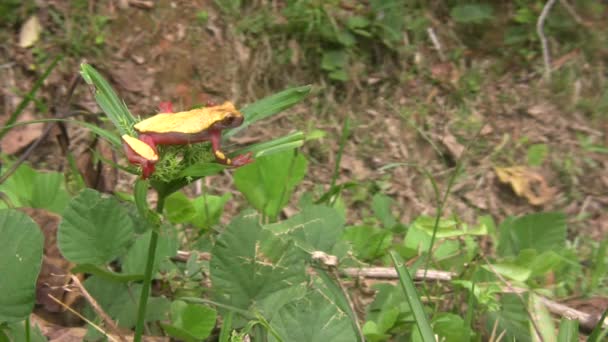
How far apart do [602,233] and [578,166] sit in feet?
1.09

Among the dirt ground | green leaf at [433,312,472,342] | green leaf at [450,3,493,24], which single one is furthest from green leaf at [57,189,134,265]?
green leaf at [450,3,493,24]

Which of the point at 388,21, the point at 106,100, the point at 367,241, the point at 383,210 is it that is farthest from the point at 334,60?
the point at 106,100

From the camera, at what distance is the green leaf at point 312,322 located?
101cm

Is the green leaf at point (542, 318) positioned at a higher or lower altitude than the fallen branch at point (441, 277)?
higher

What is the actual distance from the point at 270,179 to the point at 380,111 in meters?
1.30

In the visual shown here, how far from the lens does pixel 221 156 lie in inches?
35.1

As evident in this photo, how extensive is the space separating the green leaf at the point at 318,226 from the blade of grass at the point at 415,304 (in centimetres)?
25

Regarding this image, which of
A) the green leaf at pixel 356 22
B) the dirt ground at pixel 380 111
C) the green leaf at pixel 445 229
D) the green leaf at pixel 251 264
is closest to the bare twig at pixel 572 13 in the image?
the dirt ground at pixel 380 111

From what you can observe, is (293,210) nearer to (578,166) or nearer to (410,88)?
(410,88)

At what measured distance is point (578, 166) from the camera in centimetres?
268

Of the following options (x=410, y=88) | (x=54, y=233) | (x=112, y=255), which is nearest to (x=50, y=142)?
(x=54, y=233)

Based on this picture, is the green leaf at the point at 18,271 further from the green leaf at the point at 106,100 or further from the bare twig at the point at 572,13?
the bare twig at the point at 572,13

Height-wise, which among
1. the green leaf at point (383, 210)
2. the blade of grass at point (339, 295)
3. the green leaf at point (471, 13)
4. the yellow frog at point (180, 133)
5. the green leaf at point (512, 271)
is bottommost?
the green leaf at point (383, 210)

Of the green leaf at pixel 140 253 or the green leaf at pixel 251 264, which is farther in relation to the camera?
the green leaf at pixel 140 253
